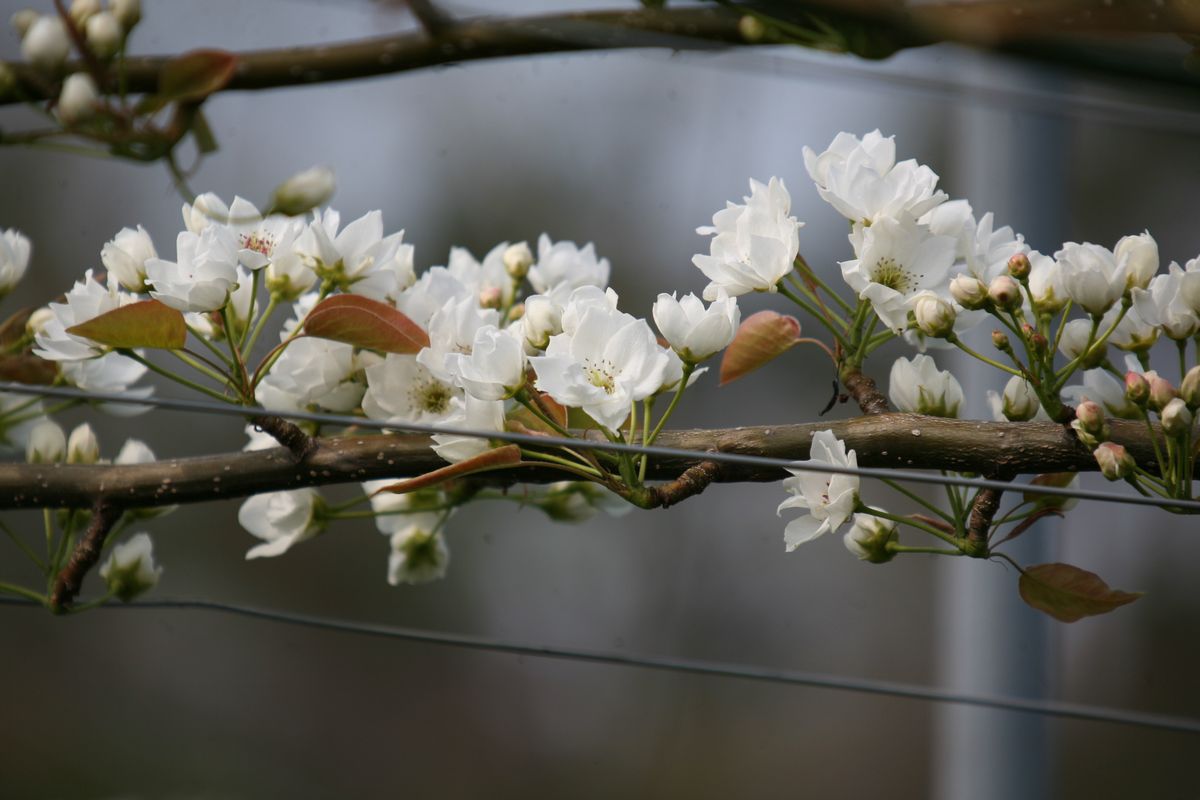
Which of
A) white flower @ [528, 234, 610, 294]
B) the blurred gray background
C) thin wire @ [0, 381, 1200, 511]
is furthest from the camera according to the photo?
the blurred gray background

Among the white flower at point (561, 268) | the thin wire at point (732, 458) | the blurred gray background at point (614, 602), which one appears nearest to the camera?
the thin wire at point (732, 458)

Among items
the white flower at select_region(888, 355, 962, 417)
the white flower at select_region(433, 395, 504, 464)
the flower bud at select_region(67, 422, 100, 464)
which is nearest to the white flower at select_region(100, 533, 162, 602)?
the flower bud at select_region(67, 422, 100, 464)

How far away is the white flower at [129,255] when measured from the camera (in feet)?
1.04

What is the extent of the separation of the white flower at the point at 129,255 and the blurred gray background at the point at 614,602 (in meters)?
0.31

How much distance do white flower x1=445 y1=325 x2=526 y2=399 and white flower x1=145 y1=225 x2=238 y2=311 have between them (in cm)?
7

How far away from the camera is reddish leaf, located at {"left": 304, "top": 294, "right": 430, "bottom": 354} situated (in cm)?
31

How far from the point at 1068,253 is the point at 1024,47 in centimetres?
9

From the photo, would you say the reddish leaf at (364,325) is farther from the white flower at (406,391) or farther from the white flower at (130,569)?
the white flower at (130,569)

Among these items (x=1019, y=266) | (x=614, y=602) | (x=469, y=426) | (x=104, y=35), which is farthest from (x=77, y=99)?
(x=614, y=602)

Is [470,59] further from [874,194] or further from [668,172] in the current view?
[668,172]

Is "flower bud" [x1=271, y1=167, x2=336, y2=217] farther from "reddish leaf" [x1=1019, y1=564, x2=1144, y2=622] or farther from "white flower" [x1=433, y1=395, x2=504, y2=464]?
"reddish leaf" [x1=1019, y1=564, x2=1144, y2=622]

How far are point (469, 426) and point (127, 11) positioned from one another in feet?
0.87

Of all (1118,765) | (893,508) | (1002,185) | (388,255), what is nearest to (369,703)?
(893,508)

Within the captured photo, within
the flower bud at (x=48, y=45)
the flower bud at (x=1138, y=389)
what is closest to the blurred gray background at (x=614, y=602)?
the flower bud at (x=48, y=45)
